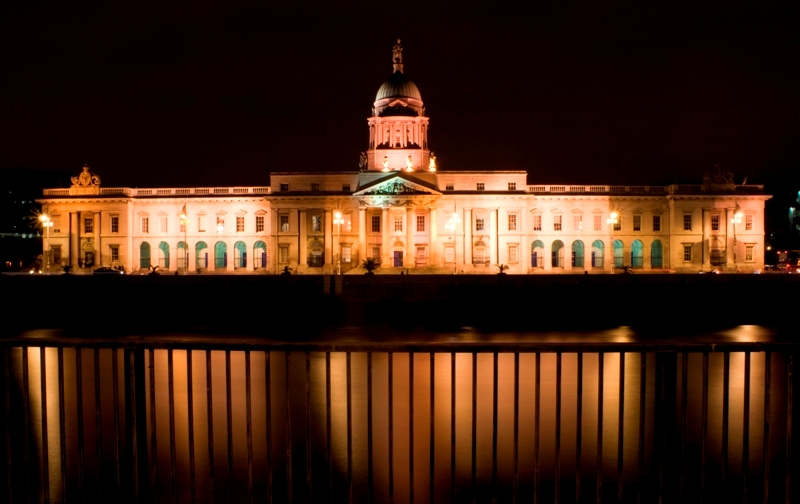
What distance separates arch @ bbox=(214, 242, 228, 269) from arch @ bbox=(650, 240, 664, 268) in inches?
1748

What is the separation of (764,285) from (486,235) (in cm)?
3636

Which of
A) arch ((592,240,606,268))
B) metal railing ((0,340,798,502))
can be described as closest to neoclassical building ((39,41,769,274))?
arch ((592,240,606,268))

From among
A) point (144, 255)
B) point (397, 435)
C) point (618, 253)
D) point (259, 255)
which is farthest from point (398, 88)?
point (397, 435)

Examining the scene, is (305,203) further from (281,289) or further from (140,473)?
(140,473)

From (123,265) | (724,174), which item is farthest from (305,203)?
(724,174)

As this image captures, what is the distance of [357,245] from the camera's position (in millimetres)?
77938

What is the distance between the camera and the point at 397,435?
15.6m

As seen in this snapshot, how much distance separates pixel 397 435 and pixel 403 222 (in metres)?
61.0

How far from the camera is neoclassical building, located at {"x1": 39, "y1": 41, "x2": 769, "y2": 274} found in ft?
252

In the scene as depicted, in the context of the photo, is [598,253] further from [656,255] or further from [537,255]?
[656,255]

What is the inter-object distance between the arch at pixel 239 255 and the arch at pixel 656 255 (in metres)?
42.4

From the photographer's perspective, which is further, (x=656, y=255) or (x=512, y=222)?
(x=656, y=255)

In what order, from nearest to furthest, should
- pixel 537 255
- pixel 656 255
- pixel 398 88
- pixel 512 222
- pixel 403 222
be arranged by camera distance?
pixel 403 222
pixel 512 222
pixel 537 255
pixel 656 255
pixel 398 88

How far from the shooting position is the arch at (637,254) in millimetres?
80938
